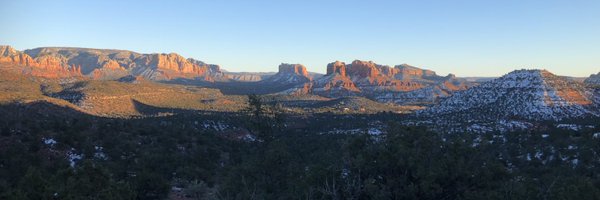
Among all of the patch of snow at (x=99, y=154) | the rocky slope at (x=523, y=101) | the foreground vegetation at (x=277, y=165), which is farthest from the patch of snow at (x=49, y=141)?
the rocky slope at (x=523, y=101)

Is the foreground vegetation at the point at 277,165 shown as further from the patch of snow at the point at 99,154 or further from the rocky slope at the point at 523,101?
Result: the rocky slope at the point at 523,101

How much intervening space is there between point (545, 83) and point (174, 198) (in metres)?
80.2

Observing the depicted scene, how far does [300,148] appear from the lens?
65000 mm

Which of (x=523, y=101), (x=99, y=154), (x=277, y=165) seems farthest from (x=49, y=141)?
(x=523, y=101)

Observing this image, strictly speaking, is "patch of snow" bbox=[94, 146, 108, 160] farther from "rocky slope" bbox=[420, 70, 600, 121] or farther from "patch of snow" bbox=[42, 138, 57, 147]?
"rocky slope" bbox=[420, 70, 600, 121]

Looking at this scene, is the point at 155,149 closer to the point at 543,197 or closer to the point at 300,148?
the point at 300,148

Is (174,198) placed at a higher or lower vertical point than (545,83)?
lower

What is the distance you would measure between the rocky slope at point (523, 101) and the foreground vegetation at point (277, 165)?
2715 centimetres

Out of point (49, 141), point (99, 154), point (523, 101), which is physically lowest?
point (99, 154)

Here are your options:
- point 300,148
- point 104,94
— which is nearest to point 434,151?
point 300,148

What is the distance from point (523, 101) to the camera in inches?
3287

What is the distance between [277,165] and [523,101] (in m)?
65.3

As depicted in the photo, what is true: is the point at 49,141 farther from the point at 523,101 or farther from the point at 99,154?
the point at 523,101

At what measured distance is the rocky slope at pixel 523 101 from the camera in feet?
254
